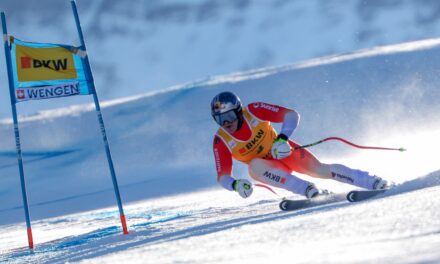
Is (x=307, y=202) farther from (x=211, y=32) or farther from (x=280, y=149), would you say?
(x=211, y=32)

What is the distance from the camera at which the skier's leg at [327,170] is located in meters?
5.48

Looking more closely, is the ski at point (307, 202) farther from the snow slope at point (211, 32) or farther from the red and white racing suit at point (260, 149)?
the snow slope at point (211, 32)

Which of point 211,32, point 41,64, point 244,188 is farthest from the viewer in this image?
point 211,32

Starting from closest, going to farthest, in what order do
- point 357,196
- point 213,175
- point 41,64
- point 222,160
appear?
point 357,196 < point 41,64 < point 222,160 < point 213,175

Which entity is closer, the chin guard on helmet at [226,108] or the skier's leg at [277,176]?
the skier's leg at [277,176]

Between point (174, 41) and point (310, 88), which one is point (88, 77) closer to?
point (310, 88)

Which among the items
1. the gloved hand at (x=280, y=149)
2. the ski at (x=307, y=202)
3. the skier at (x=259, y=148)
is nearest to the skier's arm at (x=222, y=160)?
the skier at (x=259, y=148)

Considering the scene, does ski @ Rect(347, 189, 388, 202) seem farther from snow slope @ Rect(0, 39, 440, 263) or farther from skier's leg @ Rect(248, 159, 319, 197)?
skier's leg @ Rect(248, 159, 319, 197)

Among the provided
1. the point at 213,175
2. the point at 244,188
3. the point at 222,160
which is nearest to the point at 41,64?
the point at 222,160

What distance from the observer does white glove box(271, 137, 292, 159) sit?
18.2 ft

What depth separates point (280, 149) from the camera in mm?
5547

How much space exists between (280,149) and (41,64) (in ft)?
5.62

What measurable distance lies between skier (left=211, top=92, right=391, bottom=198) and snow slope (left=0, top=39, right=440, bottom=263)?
0.27 meters

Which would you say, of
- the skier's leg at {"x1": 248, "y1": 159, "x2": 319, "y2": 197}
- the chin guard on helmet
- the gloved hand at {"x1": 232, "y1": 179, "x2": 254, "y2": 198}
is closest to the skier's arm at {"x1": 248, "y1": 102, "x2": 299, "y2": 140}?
the chin guard on helmet
